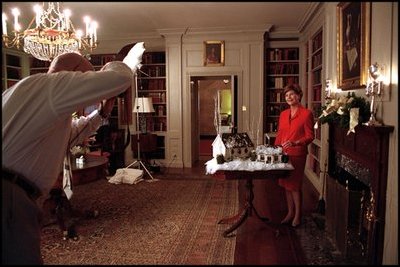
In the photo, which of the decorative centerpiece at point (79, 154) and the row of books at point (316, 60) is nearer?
the decorative centerpiece at point (79, 154)

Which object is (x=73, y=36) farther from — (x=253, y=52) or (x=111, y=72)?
→ (x=253, y=52)

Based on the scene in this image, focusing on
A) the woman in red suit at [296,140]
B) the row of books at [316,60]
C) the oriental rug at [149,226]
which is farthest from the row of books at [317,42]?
the oriental rug at [149,226]

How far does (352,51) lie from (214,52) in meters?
3.47

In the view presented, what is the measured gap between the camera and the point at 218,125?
2.52 m

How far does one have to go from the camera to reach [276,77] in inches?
237

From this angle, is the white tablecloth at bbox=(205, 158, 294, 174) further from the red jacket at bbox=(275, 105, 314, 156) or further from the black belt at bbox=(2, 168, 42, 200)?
the black belt at bbox=(2, 168, 42, 200)

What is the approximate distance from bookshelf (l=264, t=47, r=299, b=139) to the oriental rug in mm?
1883

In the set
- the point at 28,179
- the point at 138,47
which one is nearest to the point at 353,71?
the point at 138,47

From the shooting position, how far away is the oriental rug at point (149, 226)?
2.31m

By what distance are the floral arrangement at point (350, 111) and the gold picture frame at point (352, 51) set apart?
15cm

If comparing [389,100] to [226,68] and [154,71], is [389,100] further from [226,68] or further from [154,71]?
[154,71]

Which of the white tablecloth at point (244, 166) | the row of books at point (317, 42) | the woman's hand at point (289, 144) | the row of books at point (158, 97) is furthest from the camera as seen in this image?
the row of books at point (158, 97)

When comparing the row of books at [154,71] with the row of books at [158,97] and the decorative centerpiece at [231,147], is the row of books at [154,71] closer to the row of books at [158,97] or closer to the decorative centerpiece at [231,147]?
the row of books at [158,97]

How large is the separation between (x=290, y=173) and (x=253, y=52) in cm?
338
